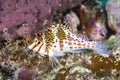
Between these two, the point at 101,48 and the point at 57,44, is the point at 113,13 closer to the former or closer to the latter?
the point at 101,48

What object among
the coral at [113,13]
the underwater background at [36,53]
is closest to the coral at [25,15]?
the underwater background at [36,53]

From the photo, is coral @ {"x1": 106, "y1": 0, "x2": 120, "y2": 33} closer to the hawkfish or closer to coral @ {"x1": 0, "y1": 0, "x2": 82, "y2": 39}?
coral @ {"x1": 0, "y1": 0, "x2": 82, "y2": 39}

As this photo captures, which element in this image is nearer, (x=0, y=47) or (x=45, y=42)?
(x=45, y=42)

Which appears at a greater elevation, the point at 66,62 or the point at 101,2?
the point at 101,2

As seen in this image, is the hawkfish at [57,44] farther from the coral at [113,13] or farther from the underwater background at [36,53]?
the coral at [113,13]

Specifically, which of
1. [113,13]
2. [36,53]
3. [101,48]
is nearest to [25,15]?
[36,53]

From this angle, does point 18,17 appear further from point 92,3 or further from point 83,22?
point 92,3

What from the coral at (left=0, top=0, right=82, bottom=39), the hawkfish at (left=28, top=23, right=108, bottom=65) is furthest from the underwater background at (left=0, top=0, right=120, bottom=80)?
the hawkfish at (left=28, top=23, right=108, bottom=65)

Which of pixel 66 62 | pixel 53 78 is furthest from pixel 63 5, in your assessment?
pixel 53 78
